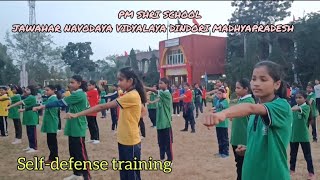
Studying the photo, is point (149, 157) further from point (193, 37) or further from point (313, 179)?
point (193, 37)

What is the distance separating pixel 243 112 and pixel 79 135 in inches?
163

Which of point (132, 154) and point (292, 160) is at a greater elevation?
point (132, 154)

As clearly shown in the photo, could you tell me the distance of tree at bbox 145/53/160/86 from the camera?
39750 mm

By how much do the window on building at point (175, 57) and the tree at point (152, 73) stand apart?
105 inches

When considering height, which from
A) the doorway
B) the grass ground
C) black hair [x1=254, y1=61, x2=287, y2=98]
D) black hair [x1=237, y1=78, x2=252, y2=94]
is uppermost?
the doorway

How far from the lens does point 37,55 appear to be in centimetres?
2698

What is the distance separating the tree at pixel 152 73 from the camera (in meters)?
39.8

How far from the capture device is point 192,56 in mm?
33625

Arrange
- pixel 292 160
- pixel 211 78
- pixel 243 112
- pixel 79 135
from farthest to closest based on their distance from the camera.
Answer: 1. pixel 211 78
2. pixel 292 160
3. pixel 79 135
4. pixel 243 112

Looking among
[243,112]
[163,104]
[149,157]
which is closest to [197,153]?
[149,157]

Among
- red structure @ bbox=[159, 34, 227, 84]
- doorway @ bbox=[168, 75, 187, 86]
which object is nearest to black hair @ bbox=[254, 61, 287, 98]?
red structure @ bbox=[159, 34, 227, 84]

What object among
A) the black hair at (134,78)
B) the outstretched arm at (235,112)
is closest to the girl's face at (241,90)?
the black hair at (134,78)

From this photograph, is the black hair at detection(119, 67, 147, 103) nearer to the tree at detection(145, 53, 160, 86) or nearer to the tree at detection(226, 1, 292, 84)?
the tree at detection(226, 1, 292, 84)

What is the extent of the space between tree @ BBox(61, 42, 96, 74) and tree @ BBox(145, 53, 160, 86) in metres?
15.8
